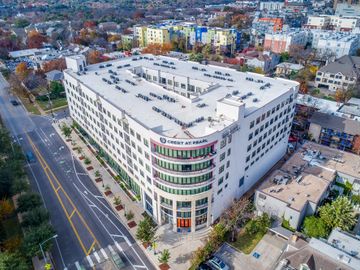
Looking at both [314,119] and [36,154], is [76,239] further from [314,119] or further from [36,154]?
[314,119]

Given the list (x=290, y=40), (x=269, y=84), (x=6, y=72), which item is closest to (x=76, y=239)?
(x=269, y=84)

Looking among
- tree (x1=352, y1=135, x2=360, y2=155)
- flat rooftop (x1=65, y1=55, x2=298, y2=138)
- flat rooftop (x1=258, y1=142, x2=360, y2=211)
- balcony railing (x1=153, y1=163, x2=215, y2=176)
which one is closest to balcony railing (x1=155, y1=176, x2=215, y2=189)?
balcony railing (x1=153, y1=163, x2=215, y2=176)

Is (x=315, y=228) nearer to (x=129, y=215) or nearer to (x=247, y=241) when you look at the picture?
(x=247, y=241)

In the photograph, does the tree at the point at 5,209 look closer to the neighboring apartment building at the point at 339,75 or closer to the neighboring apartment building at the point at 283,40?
the neighboring apartment building at the point at 339,75

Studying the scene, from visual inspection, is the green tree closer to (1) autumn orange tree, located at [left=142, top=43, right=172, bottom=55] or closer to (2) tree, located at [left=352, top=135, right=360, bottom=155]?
(2) tree, located at [left=352, top=135, right=360, bottom=155]

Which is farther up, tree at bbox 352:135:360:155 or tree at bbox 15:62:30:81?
tree at bbox 15:62:30:81

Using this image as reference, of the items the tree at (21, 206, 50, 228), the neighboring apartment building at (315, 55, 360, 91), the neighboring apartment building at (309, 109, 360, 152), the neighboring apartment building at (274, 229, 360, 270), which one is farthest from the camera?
the neighboring apartment building at (315, 55, 360, 91)

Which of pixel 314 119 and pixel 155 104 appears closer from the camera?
pixel 155 104
